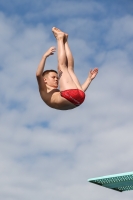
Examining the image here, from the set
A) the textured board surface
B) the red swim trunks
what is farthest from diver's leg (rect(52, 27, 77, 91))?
Result: the textured board surface

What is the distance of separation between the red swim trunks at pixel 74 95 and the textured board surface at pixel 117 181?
8.21 m

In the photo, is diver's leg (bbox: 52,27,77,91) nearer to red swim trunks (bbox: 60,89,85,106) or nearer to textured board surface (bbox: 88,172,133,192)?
red swim trunks (bbox: 60,89,85,106)

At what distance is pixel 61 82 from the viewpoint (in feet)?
30.9

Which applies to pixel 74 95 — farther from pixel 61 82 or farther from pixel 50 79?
pixel 50 79

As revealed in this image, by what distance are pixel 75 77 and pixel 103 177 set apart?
9.06m

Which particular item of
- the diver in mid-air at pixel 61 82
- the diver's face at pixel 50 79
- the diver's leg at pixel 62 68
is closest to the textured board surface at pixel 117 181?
the diver in mid-air at pixel 61 82

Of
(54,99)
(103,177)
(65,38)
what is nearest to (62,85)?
(54,99)

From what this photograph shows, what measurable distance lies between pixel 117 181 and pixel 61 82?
9.49m

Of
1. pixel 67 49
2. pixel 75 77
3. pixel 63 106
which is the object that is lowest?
pixel 63 106

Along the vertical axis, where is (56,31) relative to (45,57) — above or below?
above

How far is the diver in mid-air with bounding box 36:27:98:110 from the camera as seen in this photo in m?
9.26

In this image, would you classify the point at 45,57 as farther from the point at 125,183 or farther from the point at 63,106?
the point at 125,183

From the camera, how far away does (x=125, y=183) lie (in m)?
18.1

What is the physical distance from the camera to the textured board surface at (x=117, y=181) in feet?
56.0
